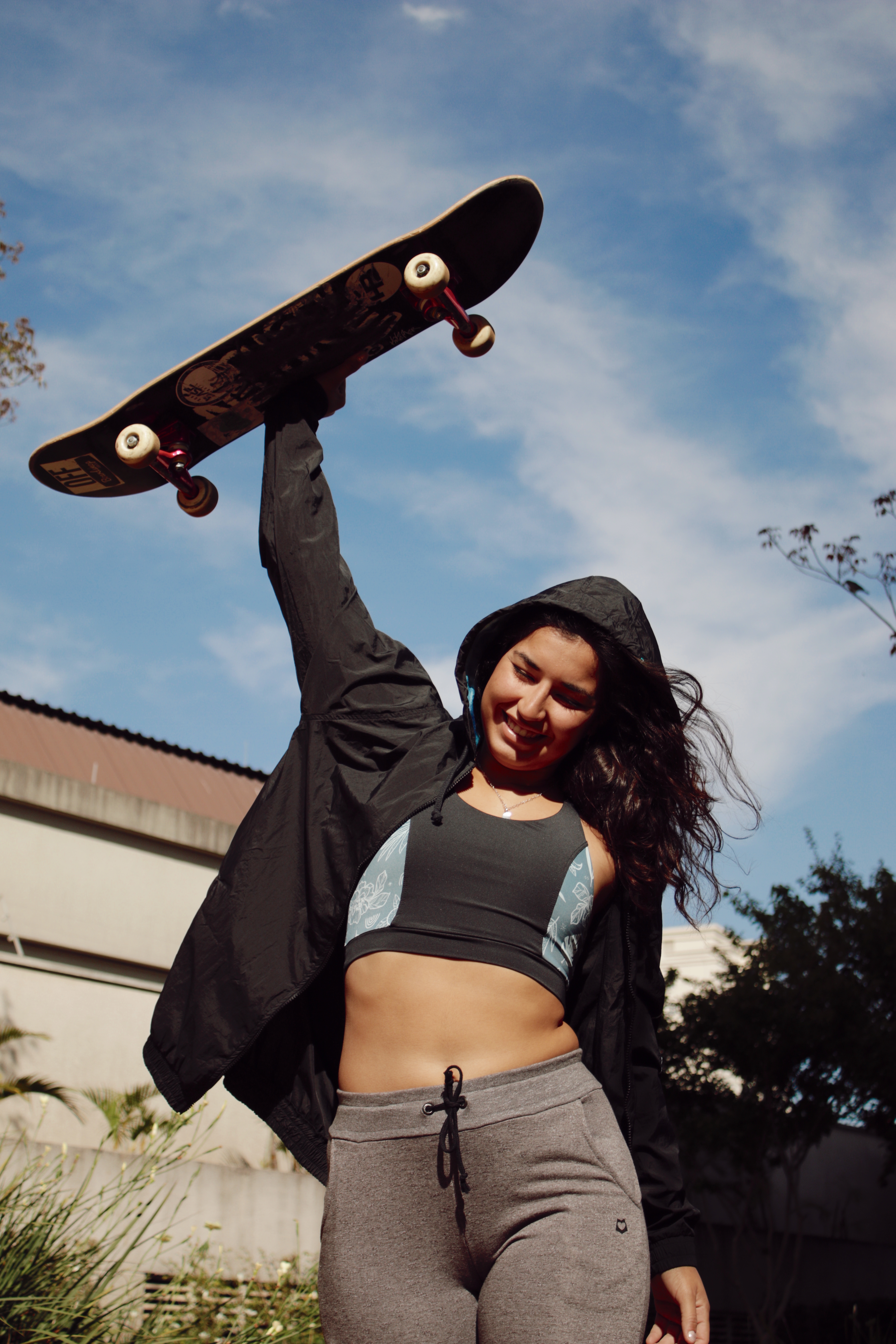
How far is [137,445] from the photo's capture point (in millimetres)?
2561

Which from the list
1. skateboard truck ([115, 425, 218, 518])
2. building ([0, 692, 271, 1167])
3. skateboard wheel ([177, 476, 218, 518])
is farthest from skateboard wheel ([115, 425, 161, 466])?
building ([0, 692, 271, 1167])

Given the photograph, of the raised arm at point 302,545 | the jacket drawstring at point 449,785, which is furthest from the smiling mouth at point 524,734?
the raised arm at point 302,545

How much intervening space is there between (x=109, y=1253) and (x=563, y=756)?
286 centimetres

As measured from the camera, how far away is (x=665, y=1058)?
12.2 meters

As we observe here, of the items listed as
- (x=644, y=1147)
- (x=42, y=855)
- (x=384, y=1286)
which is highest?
(x=42, y=855)

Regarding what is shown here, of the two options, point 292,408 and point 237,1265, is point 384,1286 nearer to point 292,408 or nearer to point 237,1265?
point 292,408

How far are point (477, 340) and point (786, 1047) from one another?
10.7m

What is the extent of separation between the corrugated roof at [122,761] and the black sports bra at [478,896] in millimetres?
8618

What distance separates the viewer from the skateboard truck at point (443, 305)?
2.49 m

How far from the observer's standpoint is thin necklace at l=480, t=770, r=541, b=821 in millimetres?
2314

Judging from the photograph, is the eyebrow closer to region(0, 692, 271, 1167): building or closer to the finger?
the finger

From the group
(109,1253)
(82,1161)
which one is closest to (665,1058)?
(82,1161)

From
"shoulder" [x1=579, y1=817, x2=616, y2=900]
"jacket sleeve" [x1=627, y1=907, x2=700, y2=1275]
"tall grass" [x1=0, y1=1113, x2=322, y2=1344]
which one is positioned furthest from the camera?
"tall grass" [x1=0, y1=1113, x2=322, y2=1344]

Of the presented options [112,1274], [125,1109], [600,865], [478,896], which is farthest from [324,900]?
[125,1109]
